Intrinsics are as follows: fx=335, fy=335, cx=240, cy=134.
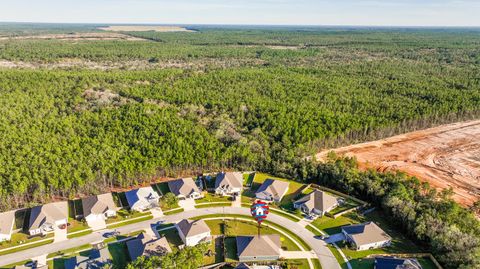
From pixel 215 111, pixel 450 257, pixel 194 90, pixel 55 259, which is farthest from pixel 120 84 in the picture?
pixel 450 257

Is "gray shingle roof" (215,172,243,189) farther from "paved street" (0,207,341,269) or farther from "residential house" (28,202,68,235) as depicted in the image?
"residential house" (28,202,68,235)

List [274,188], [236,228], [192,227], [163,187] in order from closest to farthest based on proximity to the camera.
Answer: [192,227]
[236,228]
[274,188]
[163,187]

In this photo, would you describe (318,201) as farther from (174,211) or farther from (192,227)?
(174,211)

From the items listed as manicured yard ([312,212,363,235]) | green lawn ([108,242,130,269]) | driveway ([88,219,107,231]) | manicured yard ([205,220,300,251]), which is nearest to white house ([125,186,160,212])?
driveway ([88,219,107,231])

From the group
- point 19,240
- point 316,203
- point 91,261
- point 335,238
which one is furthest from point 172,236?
point 335,238

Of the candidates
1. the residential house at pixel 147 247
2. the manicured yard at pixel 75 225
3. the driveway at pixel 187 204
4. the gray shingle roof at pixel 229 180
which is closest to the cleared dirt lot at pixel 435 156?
the gray shingle roof at pixel 229 180

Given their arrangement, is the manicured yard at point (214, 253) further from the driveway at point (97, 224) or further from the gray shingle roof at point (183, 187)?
the driveway at point (97, 224)
